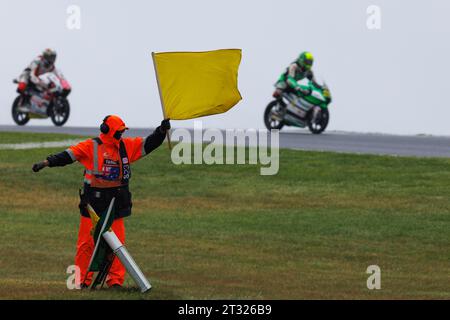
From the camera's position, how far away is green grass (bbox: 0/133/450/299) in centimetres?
1736

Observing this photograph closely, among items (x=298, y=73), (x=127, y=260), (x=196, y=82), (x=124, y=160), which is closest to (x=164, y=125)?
(x=124, y=160)

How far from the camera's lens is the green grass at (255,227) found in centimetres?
1736

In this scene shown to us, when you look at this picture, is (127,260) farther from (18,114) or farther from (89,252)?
(18,114)

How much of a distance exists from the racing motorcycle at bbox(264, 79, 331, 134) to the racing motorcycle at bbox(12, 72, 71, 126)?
6.16 meters

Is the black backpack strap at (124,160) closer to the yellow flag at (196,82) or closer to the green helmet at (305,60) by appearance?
the yellow flag at (196,82)

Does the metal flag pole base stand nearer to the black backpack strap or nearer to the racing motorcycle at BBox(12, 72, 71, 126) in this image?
the black backpack strap

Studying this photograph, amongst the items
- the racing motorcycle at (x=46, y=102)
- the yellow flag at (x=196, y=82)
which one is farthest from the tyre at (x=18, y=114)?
the yellow flag at (x=196, y=82)

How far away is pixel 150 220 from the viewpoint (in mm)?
24578

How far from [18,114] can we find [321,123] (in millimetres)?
9627

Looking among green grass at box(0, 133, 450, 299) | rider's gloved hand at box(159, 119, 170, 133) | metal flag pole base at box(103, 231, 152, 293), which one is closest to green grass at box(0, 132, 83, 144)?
green grass at box(0, 133, 450, 299)

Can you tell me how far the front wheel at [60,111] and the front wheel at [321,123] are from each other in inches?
295

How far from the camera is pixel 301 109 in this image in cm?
3728
